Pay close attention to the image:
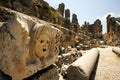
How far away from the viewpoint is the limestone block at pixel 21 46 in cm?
187

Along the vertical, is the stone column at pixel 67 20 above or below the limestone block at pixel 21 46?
above

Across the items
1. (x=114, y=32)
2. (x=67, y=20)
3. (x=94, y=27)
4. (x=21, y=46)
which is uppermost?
(x=67, y=20)

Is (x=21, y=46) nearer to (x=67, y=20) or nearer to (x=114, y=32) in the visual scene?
(x=67, y=20)

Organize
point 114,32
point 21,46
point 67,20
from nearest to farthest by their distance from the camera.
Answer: point 21,46 → point 67,20 → point 114,32

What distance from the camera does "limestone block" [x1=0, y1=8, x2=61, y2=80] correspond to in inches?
73.8

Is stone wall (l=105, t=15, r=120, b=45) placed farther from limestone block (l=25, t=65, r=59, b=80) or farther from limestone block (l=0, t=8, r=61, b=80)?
limestone block (l=0, t=8, r=61, b=80)

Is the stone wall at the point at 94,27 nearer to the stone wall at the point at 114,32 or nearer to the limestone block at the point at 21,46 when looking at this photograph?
the stone wall at the point at 114,32

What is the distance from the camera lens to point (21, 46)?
188 centimetres

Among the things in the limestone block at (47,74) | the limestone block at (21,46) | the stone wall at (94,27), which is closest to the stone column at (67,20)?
the stone wall at (94,27)

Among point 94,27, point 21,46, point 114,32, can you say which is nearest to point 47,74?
point 21,46

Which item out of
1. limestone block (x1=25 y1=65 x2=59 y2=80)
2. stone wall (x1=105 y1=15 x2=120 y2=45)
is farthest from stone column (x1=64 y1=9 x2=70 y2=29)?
limestone block (x1=25 y1=65 x2=59 y2=80)

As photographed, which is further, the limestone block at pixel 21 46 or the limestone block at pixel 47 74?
the limestone block at pixel 47 74

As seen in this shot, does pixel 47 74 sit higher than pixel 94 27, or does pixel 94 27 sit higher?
pixel 94 27

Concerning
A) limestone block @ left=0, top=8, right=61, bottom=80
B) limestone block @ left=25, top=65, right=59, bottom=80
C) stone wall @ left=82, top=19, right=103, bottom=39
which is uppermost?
stone wall @ left=82, top=19, right=103, bottom=39
